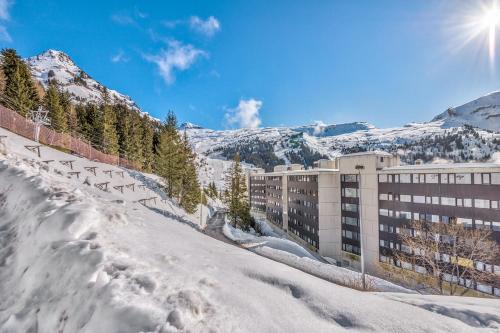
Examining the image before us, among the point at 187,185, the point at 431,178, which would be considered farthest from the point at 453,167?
the point at 187,185

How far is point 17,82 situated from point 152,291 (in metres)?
51.0

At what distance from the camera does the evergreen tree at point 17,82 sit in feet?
126

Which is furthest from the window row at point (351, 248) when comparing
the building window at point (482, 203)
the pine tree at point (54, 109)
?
the pine tree at point (54, 109)

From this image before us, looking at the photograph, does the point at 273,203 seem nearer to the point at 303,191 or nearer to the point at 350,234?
the point at 303,191

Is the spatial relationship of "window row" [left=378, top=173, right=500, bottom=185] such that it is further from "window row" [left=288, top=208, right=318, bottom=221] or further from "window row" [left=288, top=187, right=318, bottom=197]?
"window row" [left=288, top=208, right=318, bottom=221]

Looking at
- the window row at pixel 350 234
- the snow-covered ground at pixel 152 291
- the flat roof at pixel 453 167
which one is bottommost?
the window row at pixel 350 234

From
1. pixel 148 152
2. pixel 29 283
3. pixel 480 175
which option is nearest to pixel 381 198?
pixel 480 175

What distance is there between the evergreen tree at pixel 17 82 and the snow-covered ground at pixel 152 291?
146 ft

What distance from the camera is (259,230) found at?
60562 mm

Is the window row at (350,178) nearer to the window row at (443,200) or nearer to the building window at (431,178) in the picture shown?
the window row at (443,200)

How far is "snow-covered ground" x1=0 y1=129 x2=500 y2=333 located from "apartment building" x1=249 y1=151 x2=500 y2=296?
63.6 ft

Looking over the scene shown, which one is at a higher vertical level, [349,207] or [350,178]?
[350,178]

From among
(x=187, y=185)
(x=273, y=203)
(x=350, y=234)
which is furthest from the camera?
(x=273, y=203)

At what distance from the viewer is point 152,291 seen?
3.75 meters
